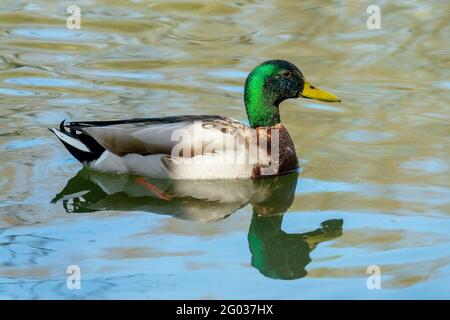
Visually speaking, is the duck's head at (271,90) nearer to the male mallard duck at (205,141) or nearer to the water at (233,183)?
the male mallard duck at (205,141)

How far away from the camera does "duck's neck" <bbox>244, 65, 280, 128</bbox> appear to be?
862 centimetres

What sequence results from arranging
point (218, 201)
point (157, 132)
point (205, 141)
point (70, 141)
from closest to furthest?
point (218, 201) < point (205, 141) < point (157, 132) < point (70, 141)

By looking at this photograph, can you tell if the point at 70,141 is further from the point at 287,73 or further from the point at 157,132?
the point at 287,73

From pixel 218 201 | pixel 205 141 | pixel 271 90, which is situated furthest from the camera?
pixel 271 90

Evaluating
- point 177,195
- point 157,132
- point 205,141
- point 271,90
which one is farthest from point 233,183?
point 271,90

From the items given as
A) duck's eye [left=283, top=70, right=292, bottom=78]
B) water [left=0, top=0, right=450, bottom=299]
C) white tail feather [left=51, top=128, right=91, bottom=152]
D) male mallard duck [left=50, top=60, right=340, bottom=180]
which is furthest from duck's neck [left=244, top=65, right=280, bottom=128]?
white tail feather [left=51, top=128, right=91, bottom=152]

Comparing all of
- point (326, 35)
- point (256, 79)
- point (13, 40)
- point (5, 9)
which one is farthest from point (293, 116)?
point (5, 9)

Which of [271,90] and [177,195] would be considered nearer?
[177,195]

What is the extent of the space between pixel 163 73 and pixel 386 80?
2271 mm

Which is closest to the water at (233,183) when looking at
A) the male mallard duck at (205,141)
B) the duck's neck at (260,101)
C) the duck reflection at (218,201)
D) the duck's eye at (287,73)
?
the duck reflection at (218,201)

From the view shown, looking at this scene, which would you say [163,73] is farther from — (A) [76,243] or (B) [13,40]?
(A) [76,243]

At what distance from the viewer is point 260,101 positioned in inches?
341

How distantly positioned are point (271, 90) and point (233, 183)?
0.85 meters

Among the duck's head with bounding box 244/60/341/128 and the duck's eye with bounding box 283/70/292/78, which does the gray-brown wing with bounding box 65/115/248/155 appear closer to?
the duck's head with bounding box 244/60/341/128
